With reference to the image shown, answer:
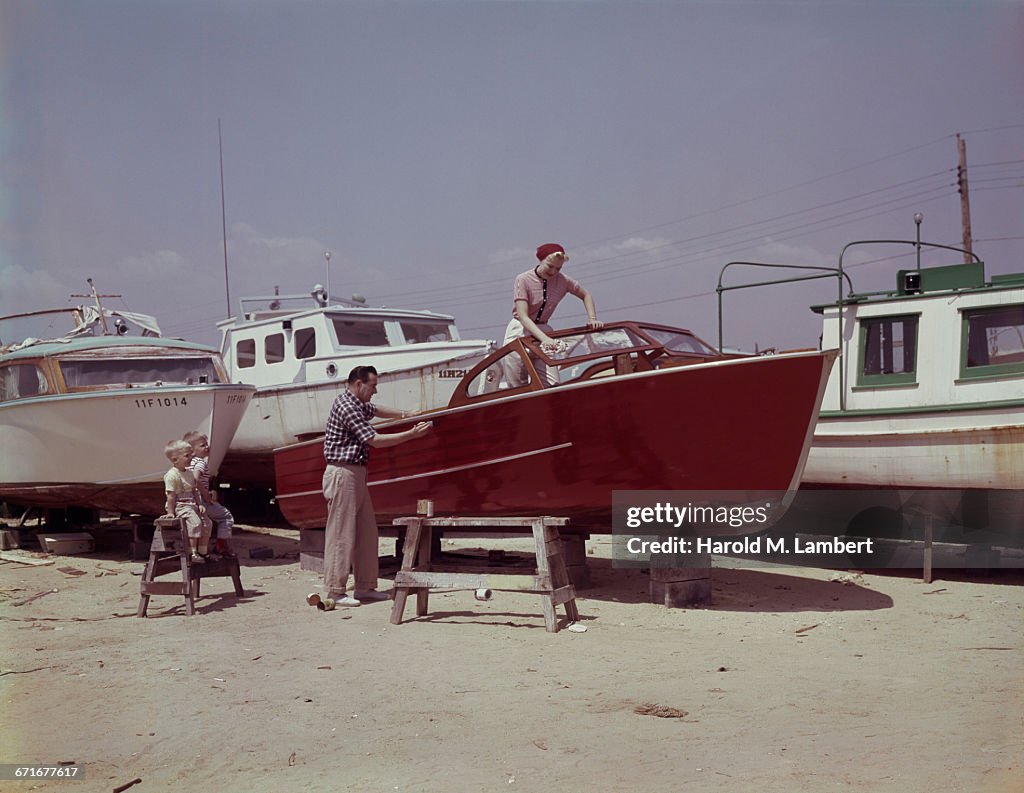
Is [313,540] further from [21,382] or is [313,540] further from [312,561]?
[21,382]

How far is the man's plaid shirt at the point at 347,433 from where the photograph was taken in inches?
293

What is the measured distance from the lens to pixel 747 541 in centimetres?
1023

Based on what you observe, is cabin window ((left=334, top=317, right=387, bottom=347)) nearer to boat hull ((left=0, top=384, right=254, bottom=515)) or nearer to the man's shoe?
boat hull ((left=0, top=384, right=254, bottom=515))

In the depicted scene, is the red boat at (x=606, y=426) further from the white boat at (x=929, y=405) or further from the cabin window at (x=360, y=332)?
the cabin window at (x=360, y=332)

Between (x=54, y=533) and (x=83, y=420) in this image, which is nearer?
(x=83, y=420)

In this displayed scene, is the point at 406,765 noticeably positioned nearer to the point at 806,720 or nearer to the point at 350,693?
the point at 350,693

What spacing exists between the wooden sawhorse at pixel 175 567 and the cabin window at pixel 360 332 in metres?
6.11

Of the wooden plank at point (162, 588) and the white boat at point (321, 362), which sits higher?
the white boat at point (321, 362)

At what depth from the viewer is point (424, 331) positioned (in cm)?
1455

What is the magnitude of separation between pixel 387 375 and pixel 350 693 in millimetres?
7911

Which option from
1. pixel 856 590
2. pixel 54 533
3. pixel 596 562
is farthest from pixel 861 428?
pixel 54 533

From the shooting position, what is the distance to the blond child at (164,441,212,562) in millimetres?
7797

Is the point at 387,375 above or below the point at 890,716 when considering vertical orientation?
above

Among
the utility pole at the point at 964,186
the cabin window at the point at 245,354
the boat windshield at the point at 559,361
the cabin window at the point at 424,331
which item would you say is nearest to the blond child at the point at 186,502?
the boat windshield at the point at 559,361
